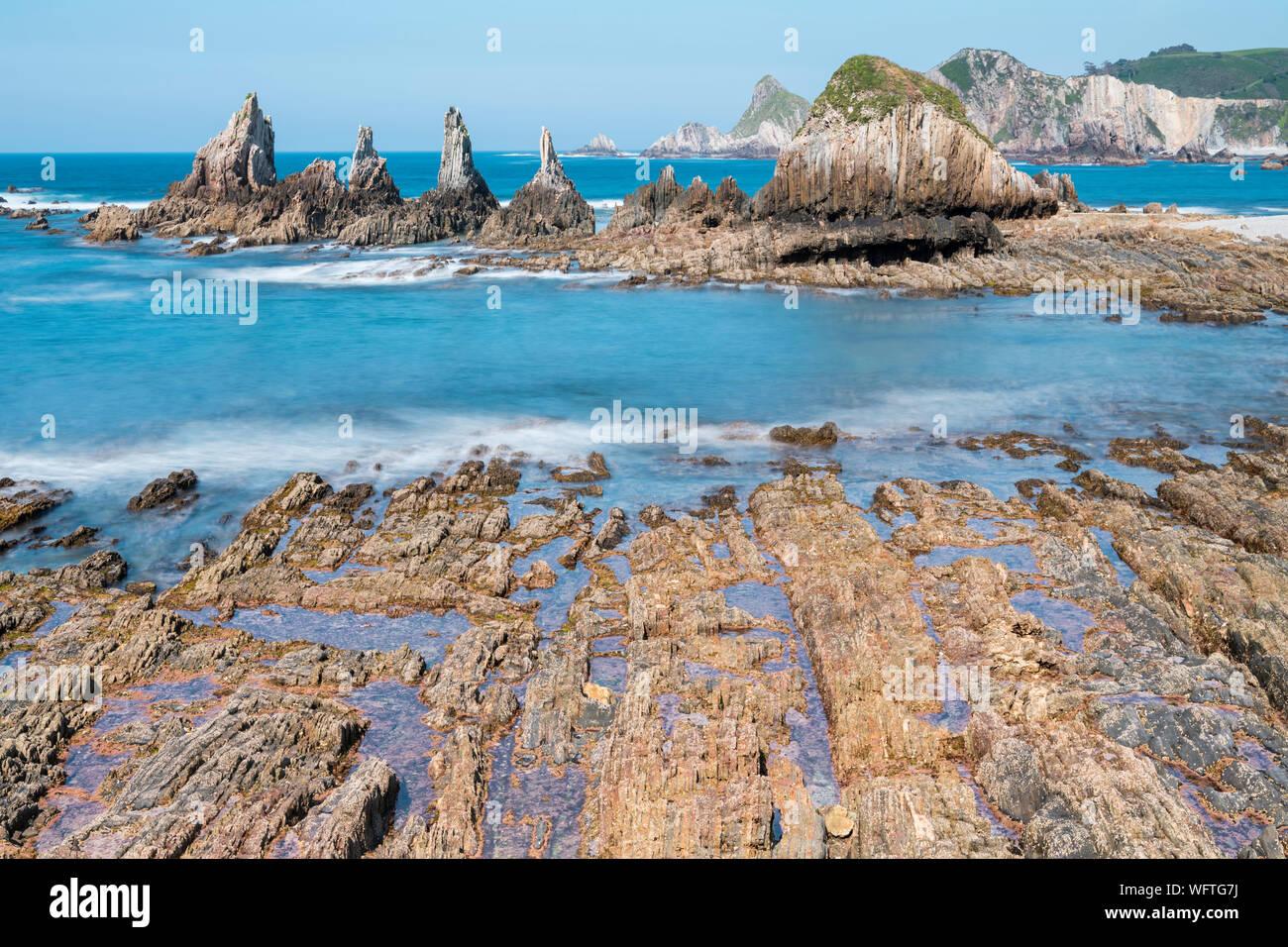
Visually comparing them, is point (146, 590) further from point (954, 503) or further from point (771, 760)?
point (954, 503)

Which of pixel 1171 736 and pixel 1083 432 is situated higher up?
pixel 1083 432

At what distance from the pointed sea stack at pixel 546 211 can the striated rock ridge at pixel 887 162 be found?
22.2 m

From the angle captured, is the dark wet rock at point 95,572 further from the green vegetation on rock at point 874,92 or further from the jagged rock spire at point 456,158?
the jagged rock spire at point 456,158

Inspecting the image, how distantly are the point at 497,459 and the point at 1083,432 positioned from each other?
63.2 ft

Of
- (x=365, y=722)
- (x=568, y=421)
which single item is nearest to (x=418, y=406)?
(x=568, y=421)

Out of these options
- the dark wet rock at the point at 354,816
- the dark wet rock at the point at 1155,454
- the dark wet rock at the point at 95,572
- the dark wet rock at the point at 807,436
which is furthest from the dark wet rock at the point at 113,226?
the dark wet rock at the point at 354,816

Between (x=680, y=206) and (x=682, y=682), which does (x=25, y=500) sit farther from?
(x=680, y=206)

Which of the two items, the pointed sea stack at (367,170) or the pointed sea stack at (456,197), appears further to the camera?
the pointed sea stack at (367,170)

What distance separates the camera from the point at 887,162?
191 ft

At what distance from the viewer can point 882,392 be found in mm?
35500

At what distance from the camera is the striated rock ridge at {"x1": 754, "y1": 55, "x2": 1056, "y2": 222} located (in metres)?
58.2

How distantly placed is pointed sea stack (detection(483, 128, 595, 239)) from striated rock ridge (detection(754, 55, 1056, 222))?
22.2 metres

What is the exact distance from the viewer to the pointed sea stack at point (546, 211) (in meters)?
80.6

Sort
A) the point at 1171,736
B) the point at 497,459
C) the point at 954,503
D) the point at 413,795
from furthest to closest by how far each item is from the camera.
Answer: the point at 497,459 → the point at 954,503 → the point at 1171,736 → the point at 413,795
